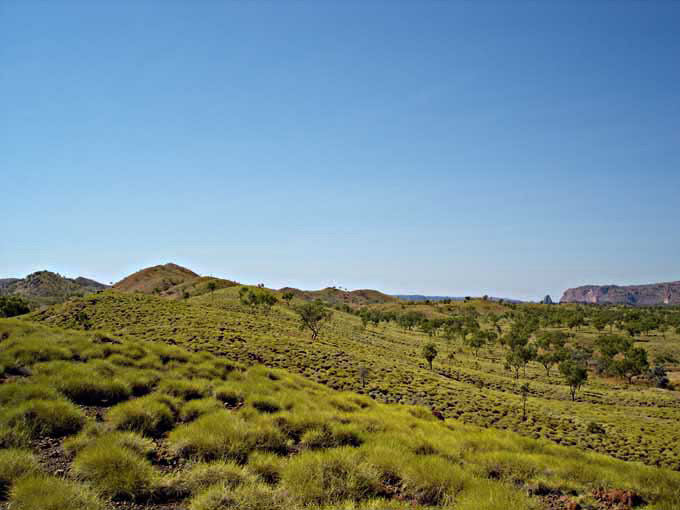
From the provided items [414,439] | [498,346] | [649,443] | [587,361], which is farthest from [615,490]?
[498,346]

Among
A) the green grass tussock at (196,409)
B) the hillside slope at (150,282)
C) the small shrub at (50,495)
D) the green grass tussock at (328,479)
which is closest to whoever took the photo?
the small shrub at (50,495)

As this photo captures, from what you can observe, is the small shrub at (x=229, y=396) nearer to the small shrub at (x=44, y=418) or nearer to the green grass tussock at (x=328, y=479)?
the small shrub at (x=44, y=418)

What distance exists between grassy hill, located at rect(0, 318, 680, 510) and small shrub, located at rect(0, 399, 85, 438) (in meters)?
Result: 0.03

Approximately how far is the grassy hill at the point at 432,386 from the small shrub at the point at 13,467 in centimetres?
2531

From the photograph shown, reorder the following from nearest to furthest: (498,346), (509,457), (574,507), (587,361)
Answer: (574,507) → (509,457) → (587,361) → (498,346)

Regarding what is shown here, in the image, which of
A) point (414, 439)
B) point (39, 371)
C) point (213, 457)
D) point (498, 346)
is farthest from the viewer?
point (498, 346)

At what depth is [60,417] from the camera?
26.1 feet

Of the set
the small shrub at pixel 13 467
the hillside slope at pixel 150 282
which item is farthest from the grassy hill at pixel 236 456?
the hillside slope at pixel 150 282

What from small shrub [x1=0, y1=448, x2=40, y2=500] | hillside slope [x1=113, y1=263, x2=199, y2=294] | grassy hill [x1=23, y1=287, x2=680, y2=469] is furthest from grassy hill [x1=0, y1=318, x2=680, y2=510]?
hillside slope [x1=113, y1=263, x2=199, y2=294]

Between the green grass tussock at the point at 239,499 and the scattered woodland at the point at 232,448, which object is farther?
the scattered woodland at the point at 232,448

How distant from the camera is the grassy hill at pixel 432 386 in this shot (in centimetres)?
3383

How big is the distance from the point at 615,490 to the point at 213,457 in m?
8.60

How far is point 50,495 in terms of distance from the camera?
491cm

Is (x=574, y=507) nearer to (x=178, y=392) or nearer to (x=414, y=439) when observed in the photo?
(x=414, y=439)
